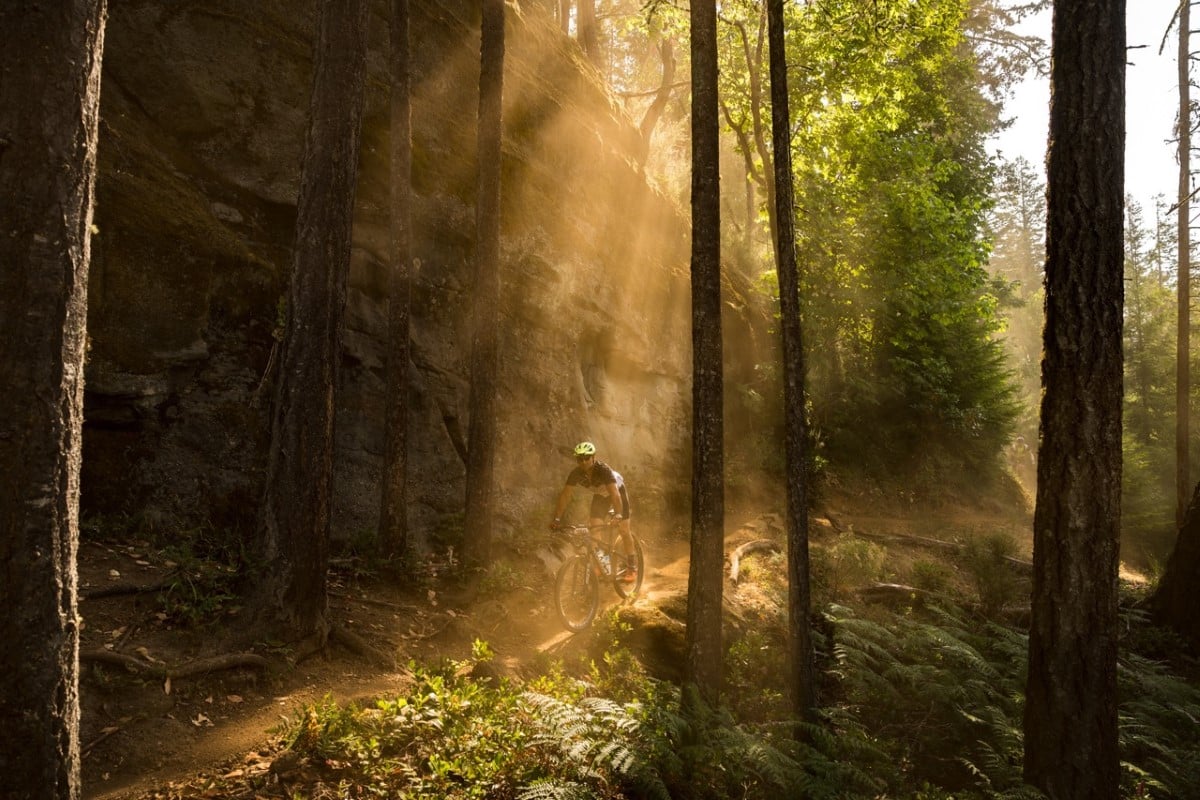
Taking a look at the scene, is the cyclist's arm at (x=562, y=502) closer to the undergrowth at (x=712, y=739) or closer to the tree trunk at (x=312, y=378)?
the undergrowth at (x=712, y=739)

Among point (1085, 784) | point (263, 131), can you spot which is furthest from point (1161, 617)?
point (263, 131)

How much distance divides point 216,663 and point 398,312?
21.2ft

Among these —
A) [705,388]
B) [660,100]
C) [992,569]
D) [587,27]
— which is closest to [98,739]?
[705,388]

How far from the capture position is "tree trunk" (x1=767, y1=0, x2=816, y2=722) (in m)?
8.90

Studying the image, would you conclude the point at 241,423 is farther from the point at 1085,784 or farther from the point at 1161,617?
the point at 1161,617

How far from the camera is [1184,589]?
10.7 metres

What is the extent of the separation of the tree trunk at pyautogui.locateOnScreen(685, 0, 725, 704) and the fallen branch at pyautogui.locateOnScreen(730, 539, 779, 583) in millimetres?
5530

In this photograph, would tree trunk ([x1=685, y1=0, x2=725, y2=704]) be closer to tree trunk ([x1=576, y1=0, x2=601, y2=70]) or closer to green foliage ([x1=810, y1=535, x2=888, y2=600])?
green foliage ([x1=810, y1=535, x2=888, y2=600])

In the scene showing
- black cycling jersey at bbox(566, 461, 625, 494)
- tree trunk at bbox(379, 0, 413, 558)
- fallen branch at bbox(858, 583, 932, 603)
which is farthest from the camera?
fallen branch at bbox(858, 583, 932, 603)

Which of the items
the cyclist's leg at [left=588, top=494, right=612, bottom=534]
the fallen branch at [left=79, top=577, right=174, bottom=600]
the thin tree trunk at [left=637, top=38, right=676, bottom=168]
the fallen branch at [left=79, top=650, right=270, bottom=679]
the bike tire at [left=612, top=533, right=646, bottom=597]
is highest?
the thin tree trunk at [left=637, top=38, right=676, bottom=168]

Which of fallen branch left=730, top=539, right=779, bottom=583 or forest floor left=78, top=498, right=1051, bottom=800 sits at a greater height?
forest floor left=78, top=498, right=1051, bottom=800

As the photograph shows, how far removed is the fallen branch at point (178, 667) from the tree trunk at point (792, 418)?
596 centimetres

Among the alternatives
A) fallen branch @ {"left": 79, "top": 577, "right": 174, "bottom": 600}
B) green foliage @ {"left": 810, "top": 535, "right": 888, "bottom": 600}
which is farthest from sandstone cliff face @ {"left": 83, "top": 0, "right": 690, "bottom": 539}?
green foliage @ {"left": 810, "top": 535, "right": 888, "bottom": 600}

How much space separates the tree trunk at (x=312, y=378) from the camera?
7.61 m
